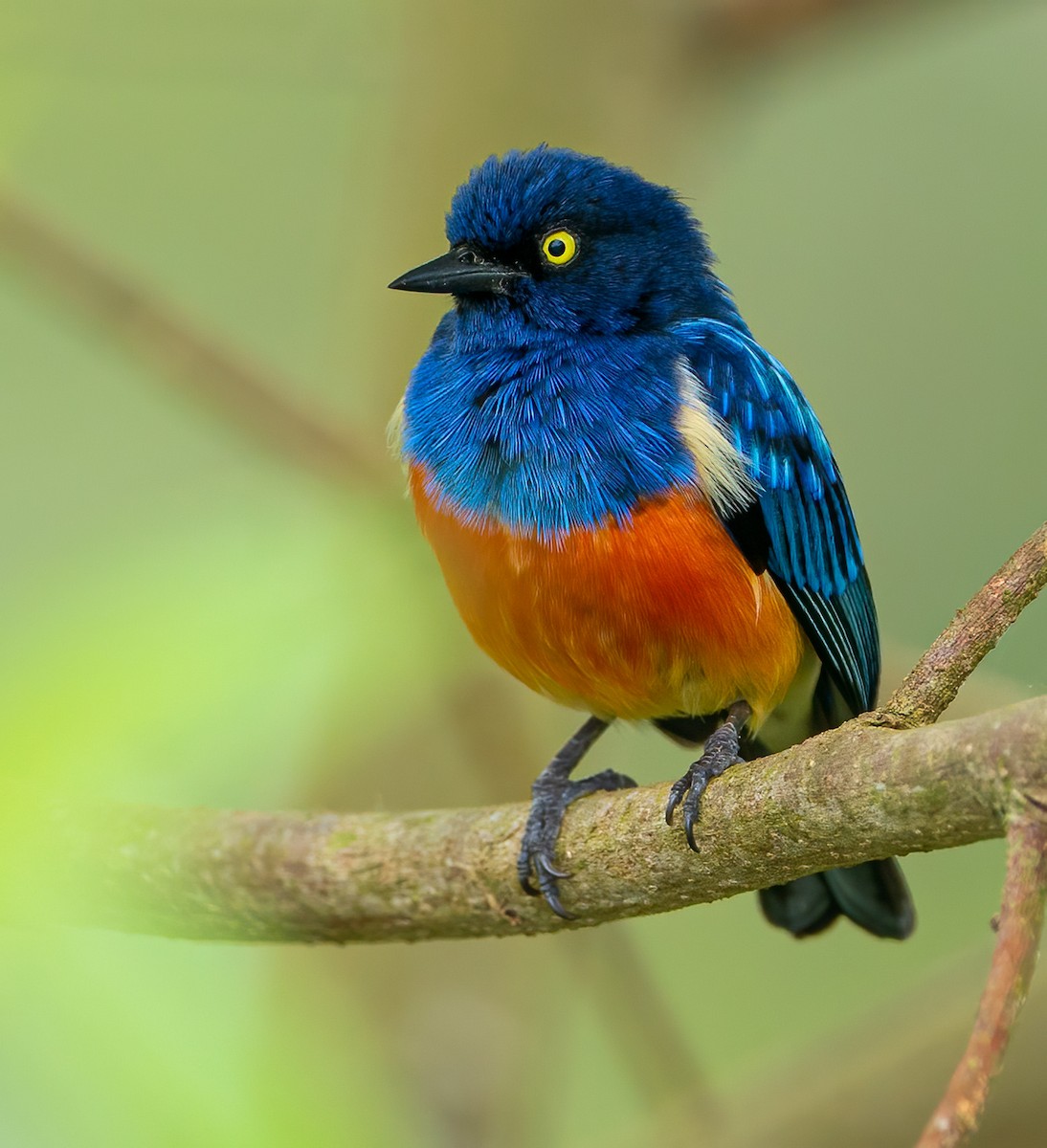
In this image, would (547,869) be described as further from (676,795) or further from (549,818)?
(676,795)

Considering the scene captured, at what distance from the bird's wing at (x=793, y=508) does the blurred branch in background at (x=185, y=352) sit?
1648mm

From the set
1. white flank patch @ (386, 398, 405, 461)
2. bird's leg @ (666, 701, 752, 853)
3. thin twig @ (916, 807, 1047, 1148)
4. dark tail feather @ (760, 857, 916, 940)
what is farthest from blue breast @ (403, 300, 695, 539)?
thin twig @ (916, 807, 1047, 1148)

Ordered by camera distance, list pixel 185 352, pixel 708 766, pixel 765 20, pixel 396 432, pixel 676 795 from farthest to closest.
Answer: pixel 765 20 → pixel 185 352 → pixel 396 432 → pixel 708 766 → pixel 676 795

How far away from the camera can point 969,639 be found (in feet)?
8.01

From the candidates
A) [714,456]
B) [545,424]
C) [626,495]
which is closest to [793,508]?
[714,456]

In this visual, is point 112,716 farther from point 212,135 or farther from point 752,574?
point 212,135

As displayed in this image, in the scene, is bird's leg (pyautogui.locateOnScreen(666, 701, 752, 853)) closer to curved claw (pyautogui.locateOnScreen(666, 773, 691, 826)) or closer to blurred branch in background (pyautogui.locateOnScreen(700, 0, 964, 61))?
curved claw (pyautogui.locateOnScreen(666, 773, 691, 826))

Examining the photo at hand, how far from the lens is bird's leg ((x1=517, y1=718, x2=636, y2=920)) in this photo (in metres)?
3.62

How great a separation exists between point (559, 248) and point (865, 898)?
2178 mm

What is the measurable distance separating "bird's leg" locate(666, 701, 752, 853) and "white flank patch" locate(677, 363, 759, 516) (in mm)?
594

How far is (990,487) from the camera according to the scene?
641cm

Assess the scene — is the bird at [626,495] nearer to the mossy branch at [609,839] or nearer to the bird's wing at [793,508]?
the bird's wing at [793,508]

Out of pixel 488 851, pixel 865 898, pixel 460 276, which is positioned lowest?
pixel 865 898

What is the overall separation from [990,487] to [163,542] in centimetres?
536
